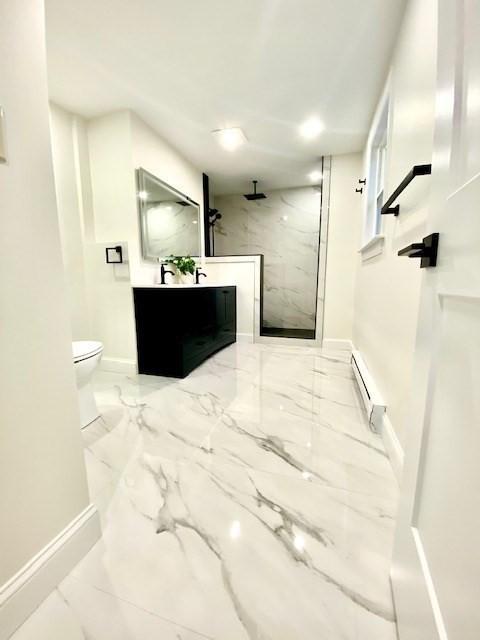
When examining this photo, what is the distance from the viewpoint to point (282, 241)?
439 cm

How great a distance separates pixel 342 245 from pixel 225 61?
2066 mm

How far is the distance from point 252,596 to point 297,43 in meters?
2.55

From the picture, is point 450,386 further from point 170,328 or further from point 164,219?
point 164,219

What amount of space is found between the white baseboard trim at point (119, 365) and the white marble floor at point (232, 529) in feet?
2.06

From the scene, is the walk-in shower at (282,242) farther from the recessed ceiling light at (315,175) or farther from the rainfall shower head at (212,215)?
the rainfall shower head at (212,215)

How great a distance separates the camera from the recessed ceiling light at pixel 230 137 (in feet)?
8.12

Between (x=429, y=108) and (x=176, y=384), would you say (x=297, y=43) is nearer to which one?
(x=429, y=108)

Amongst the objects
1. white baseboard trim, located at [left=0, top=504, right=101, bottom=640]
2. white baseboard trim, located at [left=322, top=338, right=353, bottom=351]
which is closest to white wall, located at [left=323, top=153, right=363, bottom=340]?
white baseboard trim, located at [left=322, top=338, right=353, bottom=351]

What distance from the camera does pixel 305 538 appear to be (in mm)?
884

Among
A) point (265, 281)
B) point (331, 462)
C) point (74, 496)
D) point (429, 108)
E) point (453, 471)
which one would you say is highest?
point (429, 108)

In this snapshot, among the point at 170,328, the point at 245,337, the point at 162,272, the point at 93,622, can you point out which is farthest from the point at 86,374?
the point at 245,337

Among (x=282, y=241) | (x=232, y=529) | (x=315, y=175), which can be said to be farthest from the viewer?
(x=282, y=241)

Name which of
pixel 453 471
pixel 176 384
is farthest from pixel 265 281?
pixel 453 471

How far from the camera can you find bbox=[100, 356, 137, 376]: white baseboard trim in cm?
239
